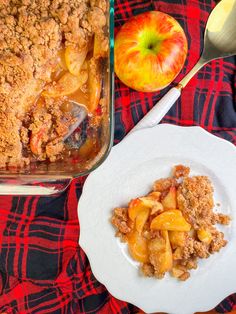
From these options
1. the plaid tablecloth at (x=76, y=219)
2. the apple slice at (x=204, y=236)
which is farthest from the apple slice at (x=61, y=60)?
the apple slice at (x=204, y=236)

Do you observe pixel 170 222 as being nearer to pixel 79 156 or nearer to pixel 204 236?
pixel 204 236

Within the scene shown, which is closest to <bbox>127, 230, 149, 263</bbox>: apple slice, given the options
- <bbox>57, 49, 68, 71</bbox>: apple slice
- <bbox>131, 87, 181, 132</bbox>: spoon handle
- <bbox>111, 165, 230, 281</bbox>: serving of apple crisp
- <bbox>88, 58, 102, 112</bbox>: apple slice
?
<bbox>111, 165, 230, 281</bbox>: serving of apple crisp

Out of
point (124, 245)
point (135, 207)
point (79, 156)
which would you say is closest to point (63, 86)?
point (79, 156)

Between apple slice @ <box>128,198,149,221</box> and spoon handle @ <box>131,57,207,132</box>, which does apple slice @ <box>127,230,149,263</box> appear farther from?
spoon handle @ <box>131,57,207,132</box>

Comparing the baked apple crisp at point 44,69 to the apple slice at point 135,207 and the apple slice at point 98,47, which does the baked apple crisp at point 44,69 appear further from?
the apple slice at point 135,207

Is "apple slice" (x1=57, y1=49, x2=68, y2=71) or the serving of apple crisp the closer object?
"apple slice" (x1=57, y1=49, x2=68, y2=71)

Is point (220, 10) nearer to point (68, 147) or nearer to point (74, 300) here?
point (68, 147)
